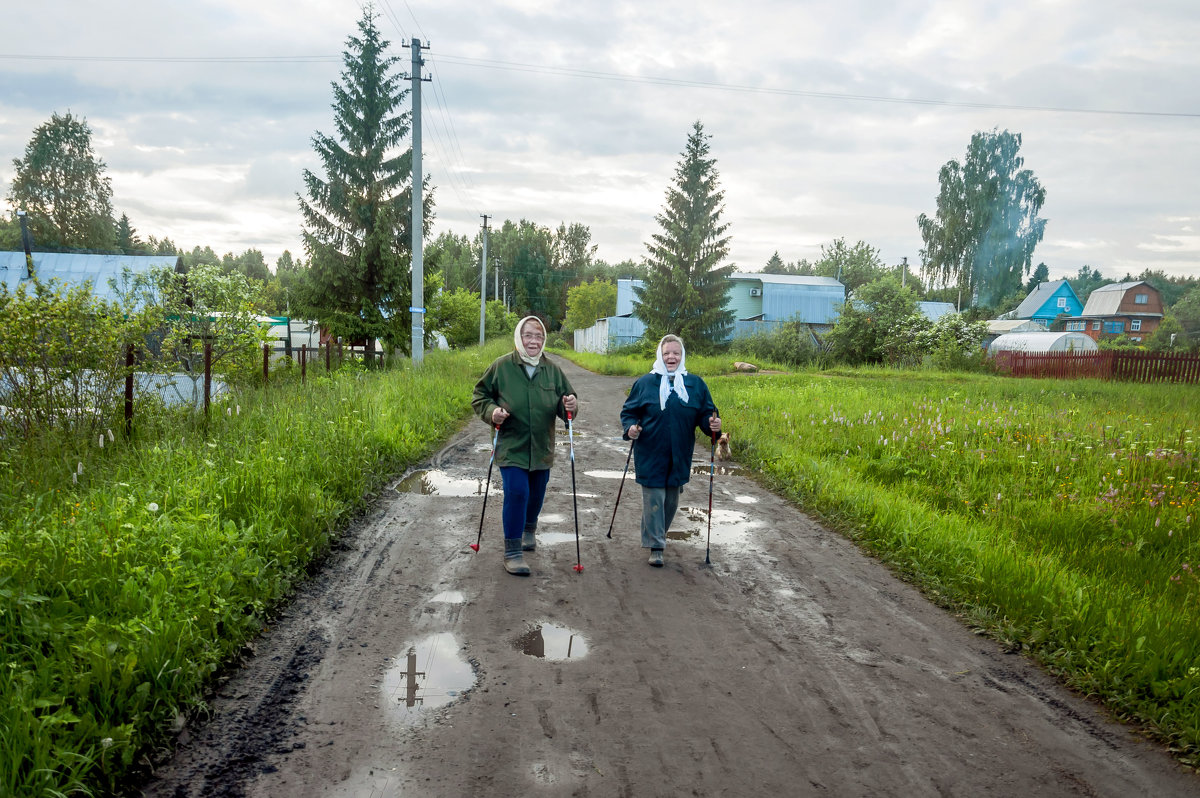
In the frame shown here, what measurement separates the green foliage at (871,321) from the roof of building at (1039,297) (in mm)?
43893

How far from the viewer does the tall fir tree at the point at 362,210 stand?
22531 millimetres

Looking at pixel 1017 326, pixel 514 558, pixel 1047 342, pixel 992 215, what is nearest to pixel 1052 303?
pixel 1017 326

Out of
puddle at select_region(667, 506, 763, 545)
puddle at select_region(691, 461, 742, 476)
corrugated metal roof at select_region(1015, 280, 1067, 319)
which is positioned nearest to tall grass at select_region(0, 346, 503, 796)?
puddle at select_region(667, 506, 763, 545)

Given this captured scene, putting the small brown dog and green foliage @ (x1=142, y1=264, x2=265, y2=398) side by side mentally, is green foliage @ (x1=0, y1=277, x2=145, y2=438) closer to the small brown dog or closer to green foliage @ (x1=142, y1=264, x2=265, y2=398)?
green foliage @ (x1=142, y1=264, x2=265, y2=398)

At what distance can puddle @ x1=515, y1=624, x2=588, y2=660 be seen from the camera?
13.1 ft

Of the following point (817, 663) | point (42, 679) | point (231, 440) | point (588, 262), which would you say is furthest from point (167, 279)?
point (588, 262)

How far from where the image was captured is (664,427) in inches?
232

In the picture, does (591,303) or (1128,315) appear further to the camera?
(591,303)

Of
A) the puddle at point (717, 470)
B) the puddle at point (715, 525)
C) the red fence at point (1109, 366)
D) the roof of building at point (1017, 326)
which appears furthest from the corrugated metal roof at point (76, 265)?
the roof of building at point (1017, 326)

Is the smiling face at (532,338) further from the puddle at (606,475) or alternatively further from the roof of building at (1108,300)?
the roof of building at (1108,300)

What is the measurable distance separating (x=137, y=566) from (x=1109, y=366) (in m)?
27.5

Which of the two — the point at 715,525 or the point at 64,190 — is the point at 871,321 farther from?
the point at 64,190

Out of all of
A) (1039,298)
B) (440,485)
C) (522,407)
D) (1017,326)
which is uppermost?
(1039,298)

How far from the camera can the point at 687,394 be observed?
604cm
